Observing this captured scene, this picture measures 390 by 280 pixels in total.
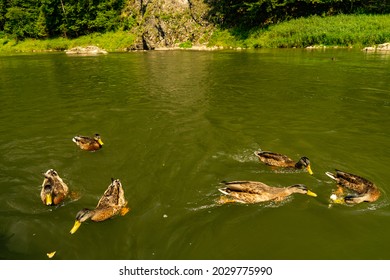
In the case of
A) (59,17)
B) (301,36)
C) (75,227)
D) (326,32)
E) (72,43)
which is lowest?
(75,227)

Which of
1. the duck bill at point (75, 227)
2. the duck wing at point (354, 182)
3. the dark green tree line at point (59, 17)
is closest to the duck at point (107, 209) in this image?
the duck bill at point (75, 227)

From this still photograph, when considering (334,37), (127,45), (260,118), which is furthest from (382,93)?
Result: (127,45)

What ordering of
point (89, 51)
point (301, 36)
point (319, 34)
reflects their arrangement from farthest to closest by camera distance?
point (89, 51)
point (301, 36)
point (319, 34)

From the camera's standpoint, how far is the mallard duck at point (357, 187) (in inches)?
288

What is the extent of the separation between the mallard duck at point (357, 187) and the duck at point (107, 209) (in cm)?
524

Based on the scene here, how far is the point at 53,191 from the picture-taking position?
7.60 meters

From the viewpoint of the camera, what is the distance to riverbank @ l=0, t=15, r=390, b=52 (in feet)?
138

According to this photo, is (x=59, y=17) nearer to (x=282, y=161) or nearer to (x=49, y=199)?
(x=49, y=199)

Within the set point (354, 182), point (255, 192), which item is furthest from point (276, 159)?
point (354, 182)

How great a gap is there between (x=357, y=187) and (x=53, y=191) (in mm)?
7368

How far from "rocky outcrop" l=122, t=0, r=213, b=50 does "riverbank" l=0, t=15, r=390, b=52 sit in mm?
1353

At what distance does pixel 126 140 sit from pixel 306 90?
11.8 m
